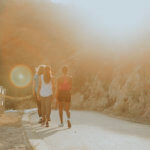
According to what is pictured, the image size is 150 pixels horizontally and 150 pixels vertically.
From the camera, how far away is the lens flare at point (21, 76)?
42.5m

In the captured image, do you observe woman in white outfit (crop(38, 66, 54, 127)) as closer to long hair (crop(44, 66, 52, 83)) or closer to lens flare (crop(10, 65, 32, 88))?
long hair (crop(44, 66, 52, 83))

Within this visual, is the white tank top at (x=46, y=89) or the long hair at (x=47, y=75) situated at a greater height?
the long hair at (x=47, y=75)

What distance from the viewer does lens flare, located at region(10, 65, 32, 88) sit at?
42469 mm

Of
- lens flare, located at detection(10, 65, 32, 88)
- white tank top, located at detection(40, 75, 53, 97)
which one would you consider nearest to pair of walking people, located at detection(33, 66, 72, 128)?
white tank top, located at detection(40, 75, 53, 97)

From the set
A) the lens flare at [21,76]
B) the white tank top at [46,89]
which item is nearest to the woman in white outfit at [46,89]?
the white tank top at [46,89]

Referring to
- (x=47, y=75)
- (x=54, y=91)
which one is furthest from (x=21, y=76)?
(x=47, y=75)

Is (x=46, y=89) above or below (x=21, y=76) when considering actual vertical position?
below

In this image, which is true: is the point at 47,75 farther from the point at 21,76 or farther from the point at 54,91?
the point at 21,76

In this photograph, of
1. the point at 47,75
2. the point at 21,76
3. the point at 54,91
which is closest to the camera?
the point at 47,75

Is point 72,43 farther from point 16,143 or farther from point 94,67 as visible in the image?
point 16,143

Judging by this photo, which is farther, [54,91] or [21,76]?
[21,76]

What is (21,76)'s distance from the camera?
46281 mm

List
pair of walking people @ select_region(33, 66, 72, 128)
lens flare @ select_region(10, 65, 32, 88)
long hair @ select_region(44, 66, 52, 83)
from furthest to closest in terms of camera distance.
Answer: lens flare @ select_region(10, 65, 32, 88) → long hair @ select_region(44, 66, 52, 83) → pair of walking people @ select_region(33, 66, 72, 128)

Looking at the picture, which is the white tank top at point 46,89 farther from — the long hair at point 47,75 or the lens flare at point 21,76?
the lens flare at point 21,76
